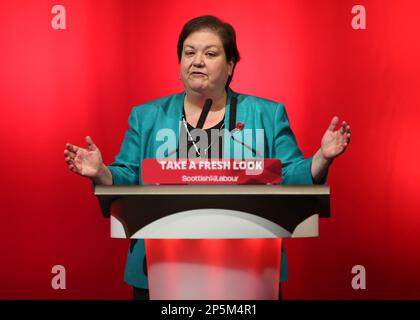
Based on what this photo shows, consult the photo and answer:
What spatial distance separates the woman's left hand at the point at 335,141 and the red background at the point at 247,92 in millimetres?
1370

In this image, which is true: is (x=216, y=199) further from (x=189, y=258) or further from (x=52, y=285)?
(x=52, y=285)

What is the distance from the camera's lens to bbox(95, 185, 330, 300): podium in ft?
5.61

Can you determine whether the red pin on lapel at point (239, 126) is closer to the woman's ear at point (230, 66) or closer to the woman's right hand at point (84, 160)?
the woman's ear at point (230, 66)

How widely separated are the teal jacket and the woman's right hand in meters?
0.29

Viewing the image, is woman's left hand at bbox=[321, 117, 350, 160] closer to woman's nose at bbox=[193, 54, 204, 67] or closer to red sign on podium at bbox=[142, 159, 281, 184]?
red sign on podium at bbox=[142, 159, 281, 184]

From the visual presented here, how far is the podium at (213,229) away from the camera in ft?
5.61

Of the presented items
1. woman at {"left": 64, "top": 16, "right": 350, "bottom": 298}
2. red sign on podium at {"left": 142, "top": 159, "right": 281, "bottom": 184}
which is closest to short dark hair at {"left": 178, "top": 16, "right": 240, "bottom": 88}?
woman at {"left": 64, "top": 16, "right": 350, "bottom": 298}

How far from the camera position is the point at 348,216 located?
3.40 metres

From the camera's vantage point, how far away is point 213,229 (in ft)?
5.60

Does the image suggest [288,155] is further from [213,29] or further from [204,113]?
[213,29]

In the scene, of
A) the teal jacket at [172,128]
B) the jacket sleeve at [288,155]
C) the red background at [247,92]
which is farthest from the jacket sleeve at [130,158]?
the red background at [247,92]
